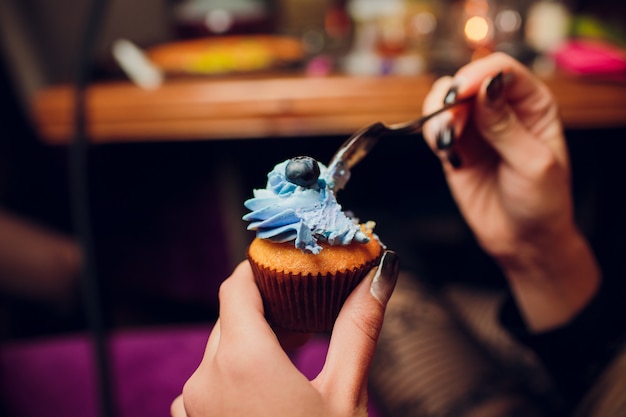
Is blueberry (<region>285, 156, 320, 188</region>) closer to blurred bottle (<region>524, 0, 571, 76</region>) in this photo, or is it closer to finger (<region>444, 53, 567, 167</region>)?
finger (<region>444, 53, 567, 167</region>)

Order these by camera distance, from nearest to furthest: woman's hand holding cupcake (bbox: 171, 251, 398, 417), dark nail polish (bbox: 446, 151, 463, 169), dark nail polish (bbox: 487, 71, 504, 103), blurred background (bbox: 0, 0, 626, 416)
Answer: woman's hand holding cupcake (bbox: 171, 251, 398, 417), dark nail polish (bbox: 487, 71, 504, 103), dark nail polish (bbox: 446, 151, 463, 169), blurred background (bbox: 0, 0, 626, 416)

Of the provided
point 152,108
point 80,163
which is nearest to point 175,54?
point 152,108

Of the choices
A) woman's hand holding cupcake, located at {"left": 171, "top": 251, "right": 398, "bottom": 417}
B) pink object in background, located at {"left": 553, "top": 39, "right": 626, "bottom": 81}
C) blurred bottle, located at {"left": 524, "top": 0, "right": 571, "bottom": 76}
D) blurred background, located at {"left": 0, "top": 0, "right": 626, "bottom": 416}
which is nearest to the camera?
woman's hand holding cupcake, located at {"left": 171, "top": 251, "right": 398, "bottom": 417}

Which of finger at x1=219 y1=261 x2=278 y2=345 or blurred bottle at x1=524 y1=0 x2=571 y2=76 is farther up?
blurred bottle at x1=524 y1=0 x2=571 y2=76

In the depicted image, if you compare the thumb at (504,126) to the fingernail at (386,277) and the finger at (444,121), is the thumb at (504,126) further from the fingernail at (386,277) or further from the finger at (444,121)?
the fingernail at (386,277)

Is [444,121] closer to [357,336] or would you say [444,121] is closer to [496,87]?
[496,87]

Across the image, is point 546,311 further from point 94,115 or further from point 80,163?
point 94,115

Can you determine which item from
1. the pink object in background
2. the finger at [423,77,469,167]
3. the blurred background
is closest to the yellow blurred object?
the blurred background

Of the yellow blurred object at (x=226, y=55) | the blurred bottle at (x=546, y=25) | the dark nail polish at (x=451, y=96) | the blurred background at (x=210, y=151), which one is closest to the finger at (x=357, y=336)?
the dark nail polish at (x=451, y=96)
